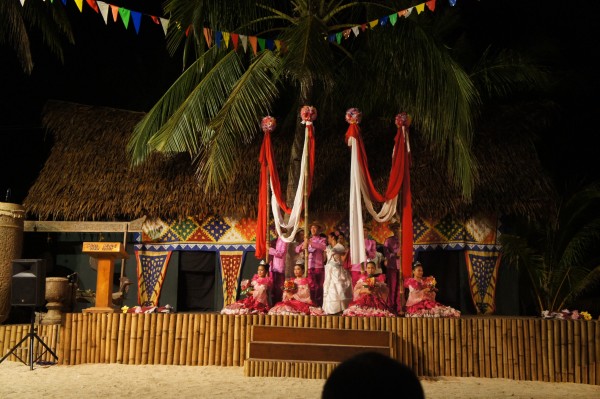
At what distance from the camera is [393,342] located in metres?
8.19

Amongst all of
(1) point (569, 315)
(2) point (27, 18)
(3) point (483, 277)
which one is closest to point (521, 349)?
(1) point (569, 315)

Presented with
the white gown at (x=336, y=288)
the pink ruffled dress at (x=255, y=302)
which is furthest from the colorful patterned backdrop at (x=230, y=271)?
the white gown at (x=336, y=288)

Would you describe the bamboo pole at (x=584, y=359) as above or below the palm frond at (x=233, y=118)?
below

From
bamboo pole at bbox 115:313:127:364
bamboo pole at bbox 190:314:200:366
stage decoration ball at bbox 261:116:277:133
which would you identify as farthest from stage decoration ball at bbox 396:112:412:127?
bamboo pole at bbox 115:313:127:364

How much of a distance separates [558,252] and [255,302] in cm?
541

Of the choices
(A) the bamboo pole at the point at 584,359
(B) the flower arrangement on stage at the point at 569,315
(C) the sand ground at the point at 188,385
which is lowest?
(C) the sand ground at the point at 188,385

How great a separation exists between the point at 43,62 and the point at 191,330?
10528 millimetres

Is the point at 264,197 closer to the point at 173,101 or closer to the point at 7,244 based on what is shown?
the point at 173,101

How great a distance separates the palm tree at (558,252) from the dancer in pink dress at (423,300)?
4.78ft

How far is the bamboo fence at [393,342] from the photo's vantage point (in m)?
8.03

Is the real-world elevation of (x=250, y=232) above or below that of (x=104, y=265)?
above

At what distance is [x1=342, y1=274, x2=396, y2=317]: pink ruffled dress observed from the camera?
8.88 m

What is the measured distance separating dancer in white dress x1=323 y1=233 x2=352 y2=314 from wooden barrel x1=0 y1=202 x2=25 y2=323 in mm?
5027

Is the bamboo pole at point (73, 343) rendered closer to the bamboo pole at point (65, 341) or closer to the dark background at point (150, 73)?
the bamboo pole at point (65, 341)
